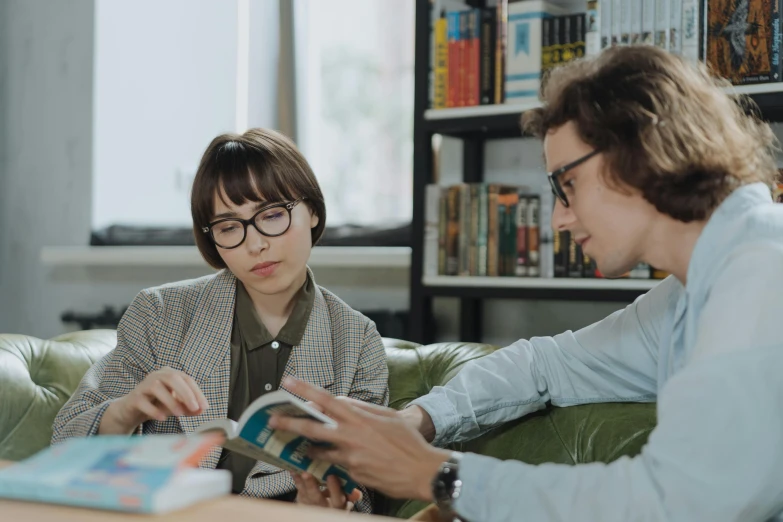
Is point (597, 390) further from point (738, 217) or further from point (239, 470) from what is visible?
point (239, 470)

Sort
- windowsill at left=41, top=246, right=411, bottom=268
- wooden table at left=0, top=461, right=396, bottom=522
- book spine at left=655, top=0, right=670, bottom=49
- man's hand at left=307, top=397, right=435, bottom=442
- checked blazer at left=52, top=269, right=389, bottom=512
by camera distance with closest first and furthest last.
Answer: wooden table at left=0, top=461, right=396, bottom=522 → man's hand at left=307, top=397, right=435, bottom=442 → checked blazer at left=52, top=269, right=389, bottom=512 → book spine at left=655, top=0, right=670, bottom=49 → windowsill at left=41, top=246, right=411, bottom=268

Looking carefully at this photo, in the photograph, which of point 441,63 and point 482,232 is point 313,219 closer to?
point 482,232

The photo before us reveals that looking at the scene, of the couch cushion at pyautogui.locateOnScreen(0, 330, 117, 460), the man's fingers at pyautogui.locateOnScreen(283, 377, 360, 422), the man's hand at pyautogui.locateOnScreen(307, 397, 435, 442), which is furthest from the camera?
the couch cushion at pyautogui.locateOnScreen(0, 330, 117, 460)

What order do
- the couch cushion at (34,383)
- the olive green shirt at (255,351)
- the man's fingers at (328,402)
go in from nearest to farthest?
1. the man's fingers at (328,402)
2. the olive green shirt at (255,351)
3. the couch cushion at (34,383)

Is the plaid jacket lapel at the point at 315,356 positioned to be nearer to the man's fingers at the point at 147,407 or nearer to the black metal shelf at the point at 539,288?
the man's fingers at the point at 147,407

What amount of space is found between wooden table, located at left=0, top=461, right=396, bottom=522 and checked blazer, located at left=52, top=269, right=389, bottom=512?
0.62 metres

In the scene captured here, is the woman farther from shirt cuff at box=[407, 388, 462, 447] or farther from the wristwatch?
the wristwatch

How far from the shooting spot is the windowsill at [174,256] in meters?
2.98

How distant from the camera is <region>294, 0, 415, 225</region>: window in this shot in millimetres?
3365

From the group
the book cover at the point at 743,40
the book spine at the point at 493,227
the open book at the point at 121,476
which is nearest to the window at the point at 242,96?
the book spine at the point at 493,227

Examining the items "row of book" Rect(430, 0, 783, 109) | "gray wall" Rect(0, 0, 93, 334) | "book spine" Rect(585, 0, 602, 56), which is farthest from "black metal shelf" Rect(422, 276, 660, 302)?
"gray wall" Rect(0, 0, 93, 334)

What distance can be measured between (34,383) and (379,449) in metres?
1.11

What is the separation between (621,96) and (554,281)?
1.14 metres

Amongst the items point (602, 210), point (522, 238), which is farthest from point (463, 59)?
point (602, 210)
